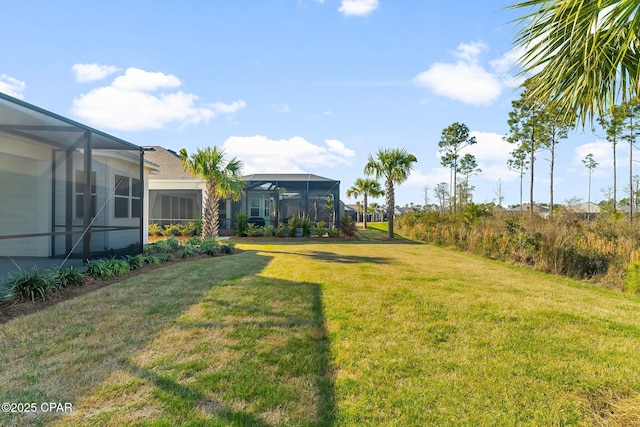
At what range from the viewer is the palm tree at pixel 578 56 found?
101 inches

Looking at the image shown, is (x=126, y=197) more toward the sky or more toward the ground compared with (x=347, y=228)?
more toward the sky

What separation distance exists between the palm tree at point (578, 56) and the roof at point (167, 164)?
17304 mm

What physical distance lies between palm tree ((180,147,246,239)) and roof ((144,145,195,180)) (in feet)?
17.2

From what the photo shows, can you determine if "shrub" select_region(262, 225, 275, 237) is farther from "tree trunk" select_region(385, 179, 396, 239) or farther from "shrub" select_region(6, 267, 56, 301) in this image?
"shrub" select_region(6, 267, 56, 301)

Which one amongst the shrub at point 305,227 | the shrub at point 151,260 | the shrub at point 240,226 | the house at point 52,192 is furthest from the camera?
the shrub at point 305,227

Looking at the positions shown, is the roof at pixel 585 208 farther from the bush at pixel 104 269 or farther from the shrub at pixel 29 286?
the shrub at pixel 29 286

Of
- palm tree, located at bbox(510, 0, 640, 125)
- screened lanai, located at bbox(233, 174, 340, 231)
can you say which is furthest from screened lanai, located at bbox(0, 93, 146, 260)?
screened lanai, located at bbox(233, 174, 340, 231)

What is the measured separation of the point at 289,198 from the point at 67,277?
1753 centimetres

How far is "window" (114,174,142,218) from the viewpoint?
10812 mm

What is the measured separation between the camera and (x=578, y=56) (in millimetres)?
2994

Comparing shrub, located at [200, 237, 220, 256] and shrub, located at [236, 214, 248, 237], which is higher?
shrub, located at [236, 214, 248, 237]

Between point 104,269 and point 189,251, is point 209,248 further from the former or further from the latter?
point 104,269

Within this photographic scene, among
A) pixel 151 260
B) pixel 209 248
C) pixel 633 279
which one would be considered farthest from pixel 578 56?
pixel 209 248

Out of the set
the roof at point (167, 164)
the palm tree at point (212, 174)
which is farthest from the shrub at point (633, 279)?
the roof at point (167, 164)
